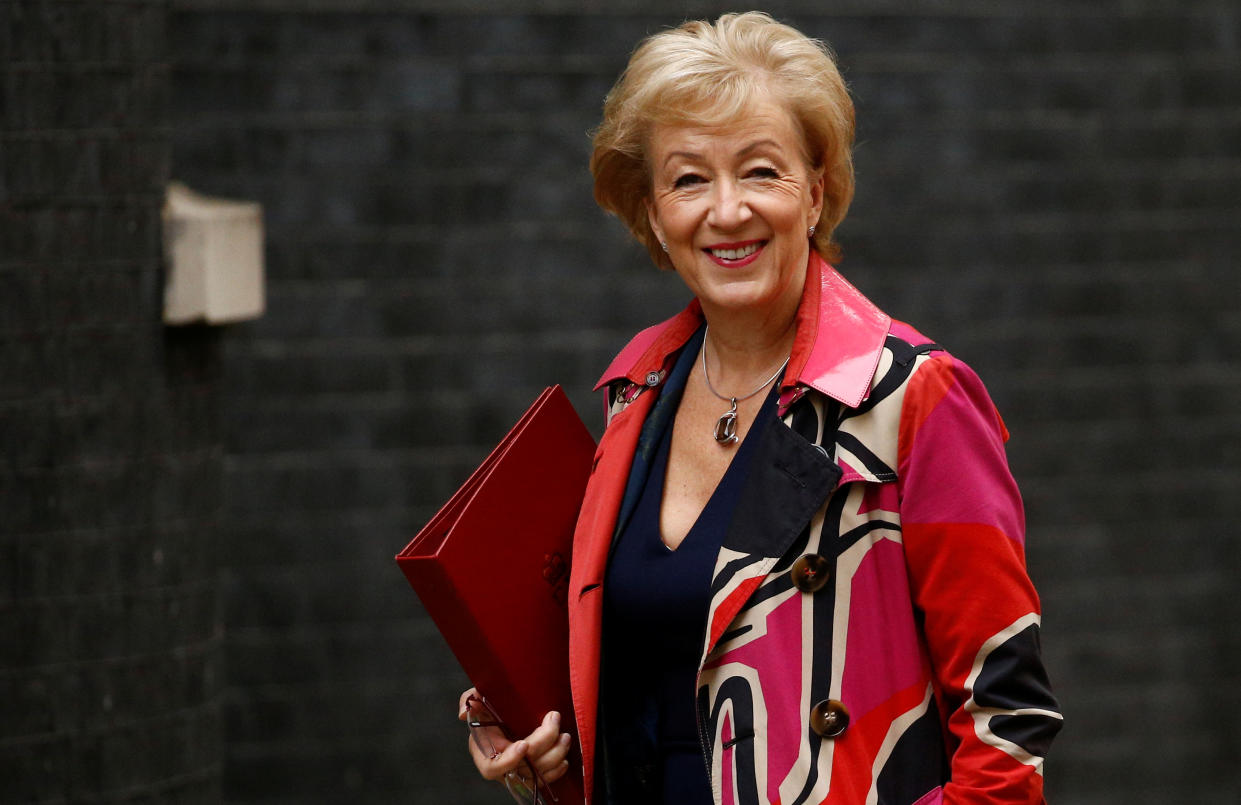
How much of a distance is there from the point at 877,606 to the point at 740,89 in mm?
772

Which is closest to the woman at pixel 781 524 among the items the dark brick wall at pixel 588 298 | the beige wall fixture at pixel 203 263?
the beige wall fixture at pixel 203 263

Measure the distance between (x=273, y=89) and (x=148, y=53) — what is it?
147cm

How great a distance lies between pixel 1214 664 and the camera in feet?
18.0

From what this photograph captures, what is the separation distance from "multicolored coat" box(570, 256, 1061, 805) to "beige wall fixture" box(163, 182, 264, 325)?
171cm

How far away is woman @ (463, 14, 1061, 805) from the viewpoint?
204cm

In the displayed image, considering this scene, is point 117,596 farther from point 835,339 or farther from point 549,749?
point 835,339

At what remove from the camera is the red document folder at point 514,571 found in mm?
2316

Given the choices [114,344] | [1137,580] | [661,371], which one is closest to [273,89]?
[114,344]

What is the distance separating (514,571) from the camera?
2422 millimetres

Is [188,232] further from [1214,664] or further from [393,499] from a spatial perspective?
[1214,664]

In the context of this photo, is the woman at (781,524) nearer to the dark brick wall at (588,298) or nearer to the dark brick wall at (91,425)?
the dark brick wall at (91,425)

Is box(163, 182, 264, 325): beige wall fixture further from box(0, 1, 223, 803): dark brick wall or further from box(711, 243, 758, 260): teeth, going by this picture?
box(711, 243, 758, 260): teeth

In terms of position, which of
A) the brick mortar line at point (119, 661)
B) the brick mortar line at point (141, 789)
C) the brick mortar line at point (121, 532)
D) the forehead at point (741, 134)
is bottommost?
the brick mortar line at point (141, 789)

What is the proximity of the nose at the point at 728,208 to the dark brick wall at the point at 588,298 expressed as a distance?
109 inches
